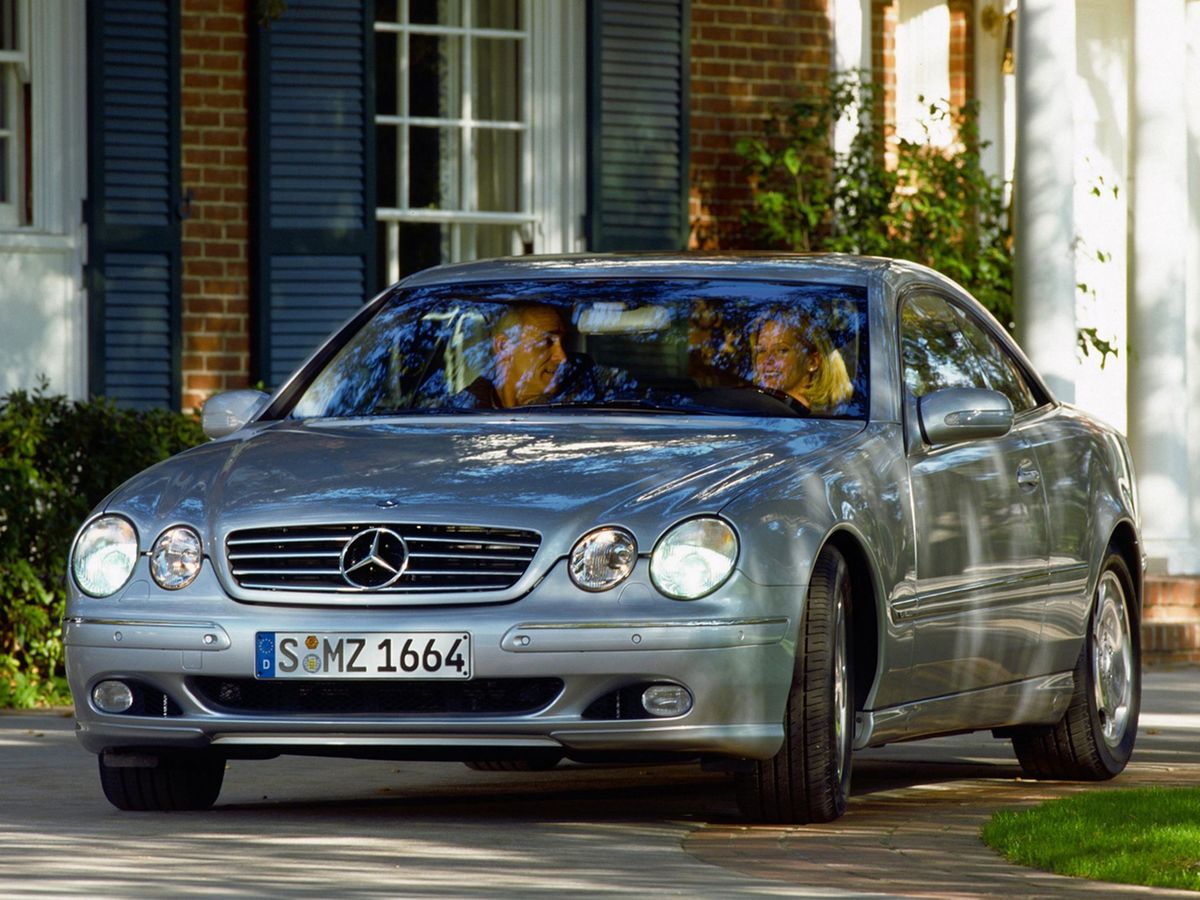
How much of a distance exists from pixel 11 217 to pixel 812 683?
24.7ft

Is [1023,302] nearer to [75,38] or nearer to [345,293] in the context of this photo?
[345,293]

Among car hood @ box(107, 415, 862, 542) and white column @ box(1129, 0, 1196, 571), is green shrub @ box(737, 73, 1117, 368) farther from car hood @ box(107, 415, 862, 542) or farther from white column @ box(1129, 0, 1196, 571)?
car hood @ box(107, 415, 862, 542)

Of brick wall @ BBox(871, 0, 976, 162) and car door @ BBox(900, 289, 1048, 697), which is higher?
brick wall @ BBox(871, 0, 976, 162)

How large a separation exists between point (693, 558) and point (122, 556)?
59.0 inches

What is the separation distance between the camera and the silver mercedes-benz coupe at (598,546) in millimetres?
6891

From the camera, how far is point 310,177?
47.2ft

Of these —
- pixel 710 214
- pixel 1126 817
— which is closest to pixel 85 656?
pixel 1126 817

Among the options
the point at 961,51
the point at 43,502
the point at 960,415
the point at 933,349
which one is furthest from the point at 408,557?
the point at 961,51

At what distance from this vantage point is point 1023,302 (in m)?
14.1

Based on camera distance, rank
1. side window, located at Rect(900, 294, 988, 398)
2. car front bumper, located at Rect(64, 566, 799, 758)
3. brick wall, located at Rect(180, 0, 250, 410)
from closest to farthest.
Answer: car front bumper, located at Rect(64, 566, 799, 758) → side window, located at Rect(900, 294, 988, 398) → brick wall, located at Rect(180, 0, 250, 410)

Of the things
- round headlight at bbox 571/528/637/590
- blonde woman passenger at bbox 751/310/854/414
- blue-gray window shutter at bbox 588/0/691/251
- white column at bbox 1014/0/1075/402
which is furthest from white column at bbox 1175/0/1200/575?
round headlight at bbox 571/528/637/590

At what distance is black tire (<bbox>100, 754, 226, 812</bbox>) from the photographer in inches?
303

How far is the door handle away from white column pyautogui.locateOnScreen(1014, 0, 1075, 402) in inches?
206

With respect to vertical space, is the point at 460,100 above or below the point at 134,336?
above
